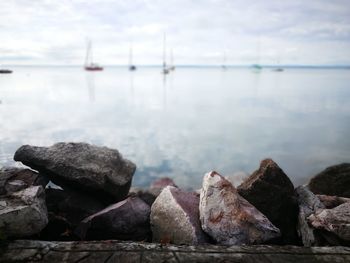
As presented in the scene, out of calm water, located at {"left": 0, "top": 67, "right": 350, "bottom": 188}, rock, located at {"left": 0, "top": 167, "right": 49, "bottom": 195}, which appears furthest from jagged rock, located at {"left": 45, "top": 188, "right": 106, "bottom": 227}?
calm water, located at {"left": 0, "top": 67, "right": 350, "bottom": 188}

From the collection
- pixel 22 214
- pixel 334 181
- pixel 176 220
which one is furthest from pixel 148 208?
pixel 334 181

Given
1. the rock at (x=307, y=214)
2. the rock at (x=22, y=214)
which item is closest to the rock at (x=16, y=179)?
the rock at (x=22, y=214)

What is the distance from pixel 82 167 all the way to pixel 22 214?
5.41 feet

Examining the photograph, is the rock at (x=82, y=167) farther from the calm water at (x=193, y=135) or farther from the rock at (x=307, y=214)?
the calm water at (x=193, y=135)

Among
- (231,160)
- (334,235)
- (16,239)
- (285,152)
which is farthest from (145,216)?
(285,152)

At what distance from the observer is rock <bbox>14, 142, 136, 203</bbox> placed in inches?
227

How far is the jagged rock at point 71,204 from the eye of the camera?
5.82m

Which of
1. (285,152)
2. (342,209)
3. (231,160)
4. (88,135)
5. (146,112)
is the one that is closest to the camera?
(342,209)

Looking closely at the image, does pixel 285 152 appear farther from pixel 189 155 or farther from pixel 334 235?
pixel 334 235

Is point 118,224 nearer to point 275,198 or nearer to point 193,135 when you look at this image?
point 275,198

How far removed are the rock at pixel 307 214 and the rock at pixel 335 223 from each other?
117 millimetres

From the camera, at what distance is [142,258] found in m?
3.81

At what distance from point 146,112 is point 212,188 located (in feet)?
79.3

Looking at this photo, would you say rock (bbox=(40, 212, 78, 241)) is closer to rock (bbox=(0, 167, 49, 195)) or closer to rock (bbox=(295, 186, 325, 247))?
rock (bbox=(0, 167, 49, 195))
